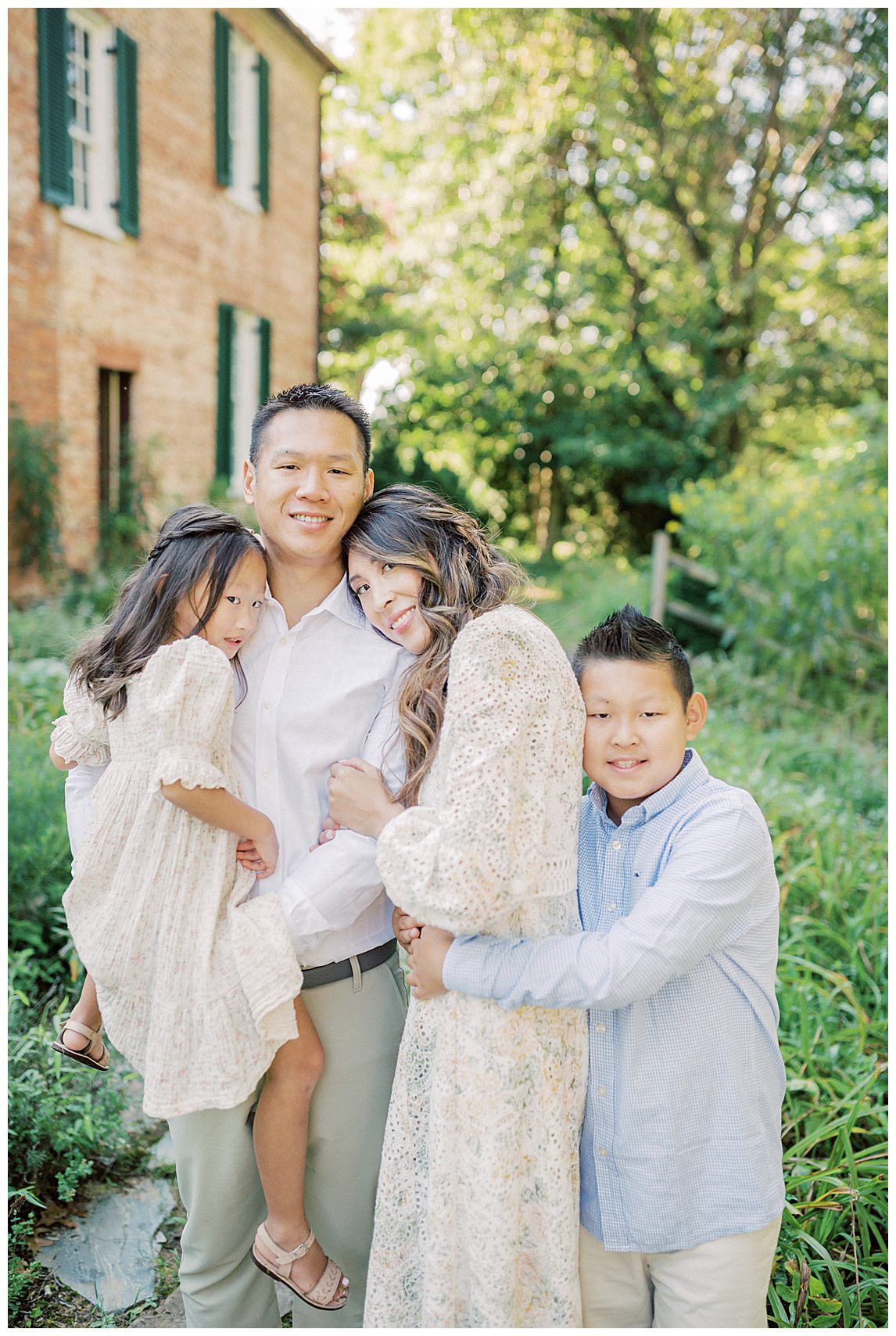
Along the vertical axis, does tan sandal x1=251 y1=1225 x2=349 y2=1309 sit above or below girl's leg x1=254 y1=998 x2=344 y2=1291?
below

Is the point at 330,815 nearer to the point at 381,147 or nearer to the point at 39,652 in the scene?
the point at 39,652

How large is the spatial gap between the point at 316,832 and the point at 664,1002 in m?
0.74

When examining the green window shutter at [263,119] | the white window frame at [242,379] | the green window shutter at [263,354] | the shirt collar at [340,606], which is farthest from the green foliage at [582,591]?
the shirt collar at [340,606]

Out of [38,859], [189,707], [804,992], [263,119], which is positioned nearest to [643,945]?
[189,707]

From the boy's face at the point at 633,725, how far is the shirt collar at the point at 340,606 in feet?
1.76

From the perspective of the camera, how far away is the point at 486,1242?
172cm

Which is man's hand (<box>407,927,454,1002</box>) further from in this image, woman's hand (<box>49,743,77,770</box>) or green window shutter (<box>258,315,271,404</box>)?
green window shutter (<box>258,315,271,404</box>)

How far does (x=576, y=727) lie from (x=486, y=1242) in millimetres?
883

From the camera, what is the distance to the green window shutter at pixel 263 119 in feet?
36.7

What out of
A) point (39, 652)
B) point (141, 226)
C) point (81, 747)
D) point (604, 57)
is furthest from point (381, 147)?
point (81, 747)

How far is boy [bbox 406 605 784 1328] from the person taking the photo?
170 cm

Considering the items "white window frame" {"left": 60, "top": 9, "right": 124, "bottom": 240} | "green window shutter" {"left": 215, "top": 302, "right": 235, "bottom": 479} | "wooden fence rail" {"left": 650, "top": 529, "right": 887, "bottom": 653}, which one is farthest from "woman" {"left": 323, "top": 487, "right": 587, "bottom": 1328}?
"green window shutter" {"left": 215, "top": 302, "right": 235, "bottom": 479}

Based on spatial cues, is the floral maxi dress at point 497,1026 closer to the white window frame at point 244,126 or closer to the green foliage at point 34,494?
the green foliage at point 34,494

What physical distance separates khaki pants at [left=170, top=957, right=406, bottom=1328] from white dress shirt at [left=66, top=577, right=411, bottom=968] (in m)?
0.17
